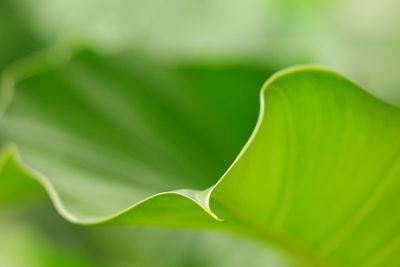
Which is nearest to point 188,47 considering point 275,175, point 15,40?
point 15,40

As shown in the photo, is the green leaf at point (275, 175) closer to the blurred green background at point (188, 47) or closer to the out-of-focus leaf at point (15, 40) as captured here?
the blurred green background at point (188, 47)

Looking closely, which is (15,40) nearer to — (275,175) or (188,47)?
(188,47)

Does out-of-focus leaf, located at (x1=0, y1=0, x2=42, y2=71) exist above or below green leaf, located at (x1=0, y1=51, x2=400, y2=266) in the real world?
below

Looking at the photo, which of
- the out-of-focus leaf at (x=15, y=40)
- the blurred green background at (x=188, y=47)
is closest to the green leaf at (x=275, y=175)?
the blurred green background at (x=188, y=47)


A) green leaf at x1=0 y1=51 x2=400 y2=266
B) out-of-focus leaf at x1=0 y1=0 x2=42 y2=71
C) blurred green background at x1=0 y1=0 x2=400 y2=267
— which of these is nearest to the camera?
green leaf at x1=0 y1=51 x2=400 y2=266

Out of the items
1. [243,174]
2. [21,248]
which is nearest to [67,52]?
[21,248]

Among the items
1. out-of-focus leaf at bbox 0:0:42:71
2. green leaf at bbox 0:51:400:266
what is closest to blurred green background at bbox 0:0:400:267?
out-of-focus leaf at bbox 0:0:42:71

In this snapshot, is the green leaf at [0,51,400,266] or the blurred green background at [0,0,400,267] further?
the blurred green background at [0,0,400,267]

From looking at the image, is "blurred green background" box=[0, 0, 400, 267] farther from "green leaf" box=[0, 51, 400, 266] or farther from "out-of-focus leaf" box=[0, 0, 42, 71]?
"green leaf" box=[0, 51, 400, 266]

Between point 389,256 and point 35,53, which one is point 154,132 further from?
point 35,53
